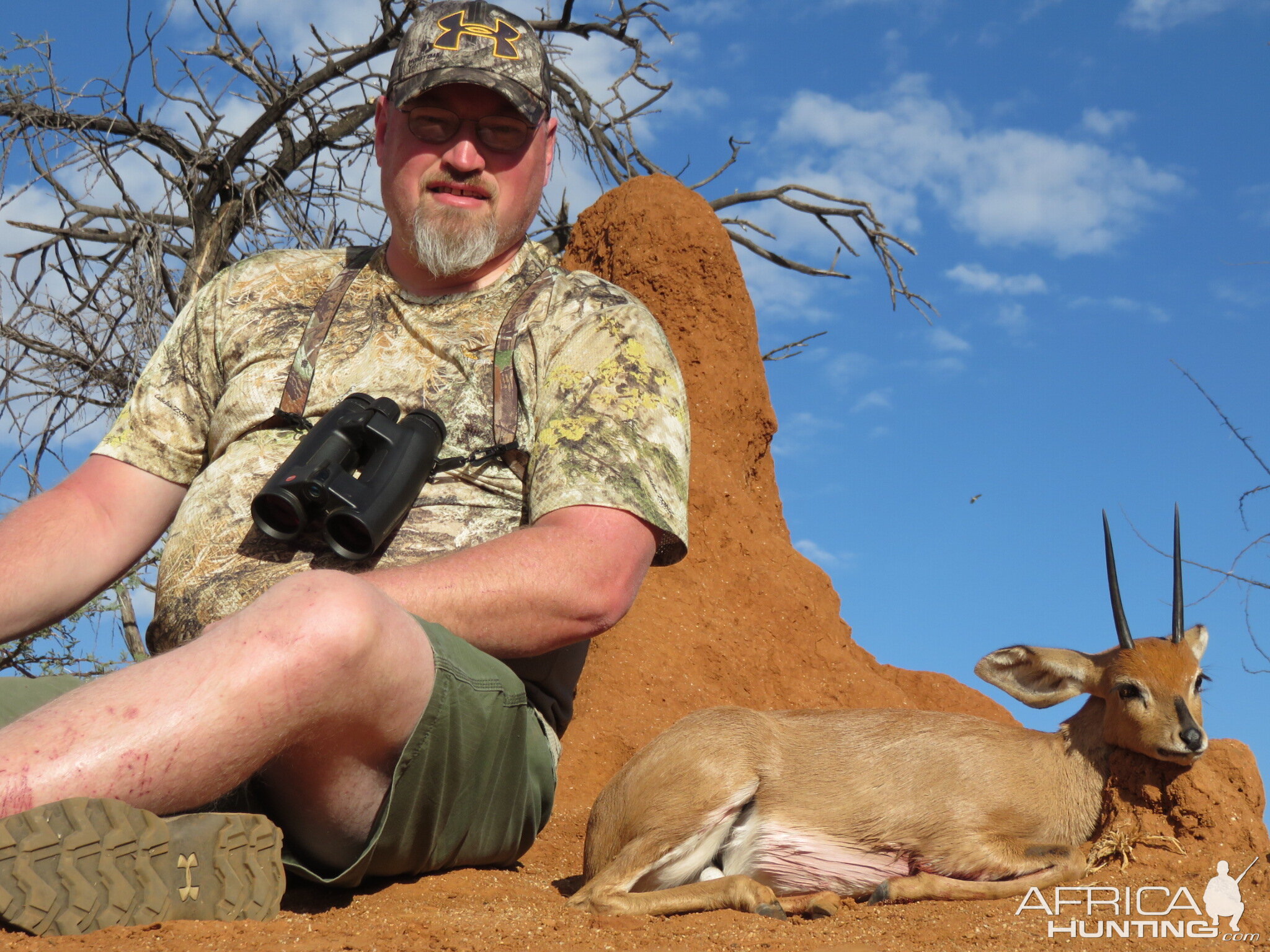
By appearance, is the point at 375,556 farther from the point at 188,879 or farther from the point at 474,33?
the point at 474,33

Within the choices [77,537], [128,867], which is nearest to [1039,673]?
[128,867]

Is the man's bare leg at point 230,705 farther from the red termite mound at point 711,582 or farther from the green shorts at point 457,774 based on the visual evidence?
the red termite mound at point 711,582

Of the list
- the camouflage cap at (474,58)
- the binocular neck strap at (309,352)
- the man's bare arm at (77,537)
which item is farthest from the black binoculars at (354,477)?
the camouflage cap at (474,58)

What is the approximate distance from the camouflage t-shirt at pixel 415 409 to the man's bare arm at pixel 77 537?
91 millimetres

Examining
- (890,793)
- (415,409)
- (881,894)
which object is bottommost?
(881,894)

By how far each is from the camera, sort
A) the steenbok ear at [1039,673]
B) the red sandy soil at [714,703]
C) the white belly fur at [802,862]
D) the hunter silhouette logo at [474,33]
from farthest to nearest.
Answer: the steenbok ear at [1039,673] → the hunter silhouette logo at [474,33] → the white belly fur at [802,862] → the red sandy soil at [714,703]

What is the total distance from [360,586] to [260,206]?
6913mm

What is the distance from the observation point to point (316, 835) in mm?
3258

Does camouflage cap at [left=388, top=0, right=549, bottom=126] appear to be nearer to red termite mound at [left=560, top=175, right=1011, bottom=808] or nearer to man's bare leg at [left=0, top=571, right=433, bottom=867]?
man's bare leg at [left=0, top=571, right=433, bottom=867]

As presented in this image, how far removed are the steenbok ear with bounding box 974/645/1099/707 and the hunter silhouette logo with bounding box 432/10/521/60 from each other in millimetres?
2897

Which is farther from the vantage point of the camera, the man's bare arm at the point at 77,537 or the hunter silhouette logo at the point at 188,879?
the man's bare arm at the point at 77,537

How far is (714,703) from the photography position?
5.87 metres

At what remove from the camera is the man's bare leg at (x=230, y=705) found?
8.00ft

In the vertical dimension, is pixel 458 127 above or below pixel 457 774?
above
